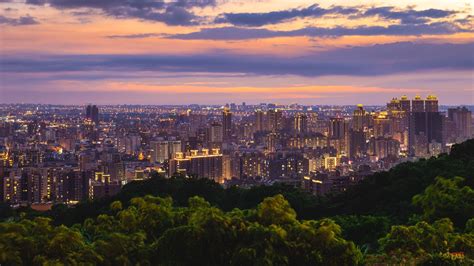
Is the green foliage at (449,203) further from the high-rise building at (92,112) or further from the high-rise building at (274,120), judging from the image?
the high-rise building at (92,112)

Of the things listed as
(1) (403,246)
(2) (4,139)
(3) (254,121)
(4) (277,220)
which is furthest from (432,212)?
(3) (254,121)

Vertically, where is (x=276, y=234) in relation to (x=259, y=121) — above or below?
above

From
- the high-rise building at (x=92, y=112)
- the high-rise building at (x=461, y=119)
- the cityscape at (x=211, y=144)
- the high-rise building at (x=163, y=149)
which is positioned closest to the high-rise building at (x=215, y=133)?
the cityscape at (x=211, y=144)

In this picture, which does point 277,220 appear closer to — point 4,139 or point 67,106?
point 4,139

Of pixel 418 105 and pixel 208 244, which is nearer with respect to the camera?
pixel 208 244

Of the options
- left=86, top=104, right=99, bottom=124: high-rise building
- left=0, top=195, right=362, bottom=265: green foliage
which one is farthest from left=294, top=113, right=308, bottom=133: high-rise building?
left=0, top=195, right=362, bottom=265: green foliage

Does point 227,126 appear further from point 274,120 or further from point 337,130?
point 337,130

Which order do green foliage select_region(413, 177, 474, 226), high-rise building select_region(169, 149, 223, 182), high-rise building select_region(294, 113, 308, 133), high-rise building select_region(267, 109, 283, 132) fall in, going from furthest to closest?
high-rise building select_region(267, 109, 283, 132)
high-rise building select_region(294, 113, 308, 133)
high-rise building select_region(169, 149, 223, 182)
green foliage select_region(413, 177, 474, 226)

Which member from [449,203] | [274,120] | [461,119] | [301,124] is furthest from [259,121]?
[449,203]

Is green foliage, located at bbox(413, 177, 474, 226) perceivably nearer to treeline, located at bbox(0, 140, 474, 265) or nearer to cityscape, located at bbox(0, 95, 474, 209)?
treeline, located at bbox(0, 140, 474, 265)
